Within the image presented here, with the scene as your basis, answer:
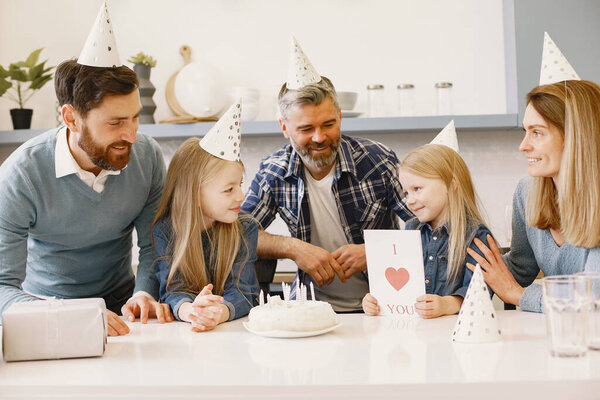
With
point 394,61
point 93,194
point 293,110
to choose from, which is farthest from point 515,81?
point 93,194

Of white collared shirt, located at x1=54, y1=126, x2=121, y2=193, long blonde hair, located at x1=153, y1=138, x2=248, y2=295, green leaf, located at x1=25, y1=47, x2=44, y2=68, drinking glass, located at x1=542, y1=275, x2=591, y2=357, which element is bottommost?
drinking glass, located at x1=542, y1=275, x2=591, y2=357

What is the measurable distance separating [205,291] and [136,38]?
2512 mm

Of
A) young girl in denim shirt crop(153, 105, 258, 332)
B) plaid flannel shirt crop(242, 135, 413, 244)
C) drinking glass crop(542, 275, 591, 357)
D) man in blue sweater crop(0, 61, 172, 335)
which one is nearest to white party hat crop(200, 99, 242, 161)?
young girl in denim shirt crop(153, 105, 258, 332)

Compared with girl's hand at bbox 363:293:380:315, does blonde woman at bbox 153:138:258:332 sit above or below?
above

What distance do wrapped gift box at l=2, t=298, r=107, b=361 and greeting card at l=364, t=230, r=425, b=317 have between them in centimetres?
68

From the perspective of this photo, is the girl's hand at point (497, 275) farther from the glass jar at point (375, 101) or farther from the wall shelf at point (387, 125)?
the glass jar at point (375, 101)

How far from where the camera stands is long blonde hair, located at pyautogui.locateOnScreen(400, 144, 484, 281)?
6.09 feet

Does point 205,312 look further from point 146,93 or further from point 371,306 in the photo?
point 146,93

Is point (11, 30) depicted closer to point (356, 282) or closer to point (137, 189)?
point (137, 189)

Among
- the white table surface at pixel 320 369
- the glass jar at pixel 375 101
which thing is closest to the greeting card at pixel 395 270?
the white table surface at pixel 320 369

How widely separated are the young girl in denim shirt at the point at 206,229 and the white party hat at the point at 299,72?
43 cm

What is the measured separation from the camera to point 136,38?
12.5 ft

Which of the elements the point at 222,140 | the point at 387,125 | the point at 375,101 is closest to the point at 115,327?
the point at 222,140

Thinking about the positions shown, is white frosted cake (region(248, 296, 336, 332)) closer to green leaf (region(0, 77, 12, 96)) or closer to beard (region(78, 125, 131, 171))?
beard (region(78, 125, 131, 171))
